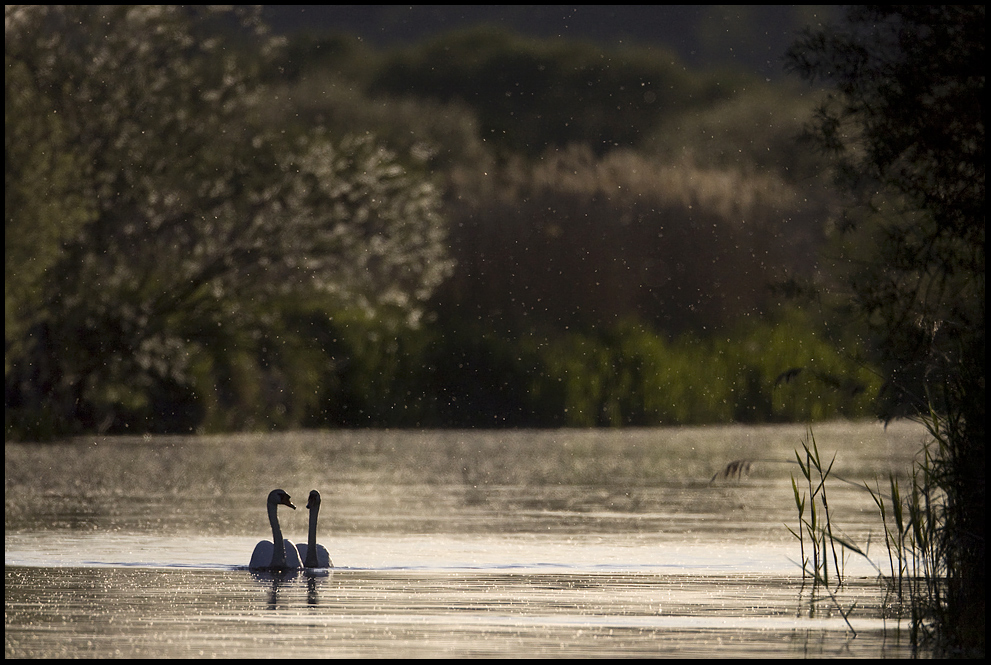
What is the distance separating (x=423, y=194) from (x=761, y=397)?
22.5 ft

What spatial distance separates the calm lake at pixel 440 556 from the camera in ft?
29.4

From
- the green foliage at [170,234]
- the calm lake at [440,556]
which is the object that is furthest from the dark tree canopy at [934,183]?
the green foliage at [170,234]

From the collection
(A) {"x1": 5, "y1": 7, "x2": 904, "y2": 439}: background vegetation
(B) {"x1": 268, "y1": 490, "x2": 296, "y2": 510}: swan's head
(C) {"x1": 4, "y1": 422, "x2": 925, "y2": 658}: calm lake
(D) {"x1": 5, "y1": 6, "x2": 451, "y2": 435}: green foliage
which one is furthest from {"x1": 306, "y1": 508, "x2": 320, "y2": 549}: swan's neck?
(D) {"x1": 5, "y1": 6, "x2": 451, "y2": 435}: green foliage

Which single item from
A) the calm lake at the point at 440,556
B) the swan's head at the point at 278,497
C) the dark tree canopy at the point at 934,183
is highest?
the dark tree canopy at the point at 934,183

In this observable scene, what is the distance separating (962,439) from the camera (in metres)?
9.30

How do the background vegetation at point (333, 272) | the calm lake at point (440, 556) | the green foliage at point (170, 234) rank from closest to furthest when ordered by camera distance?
the calm lake at point (440, 556) → the green foliage at point (170, 234) → the background vegetation at point (333, 272)

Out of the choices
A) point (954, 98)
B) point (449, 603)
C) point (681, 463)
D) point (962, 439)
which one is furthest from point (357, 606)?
point (681, 463)

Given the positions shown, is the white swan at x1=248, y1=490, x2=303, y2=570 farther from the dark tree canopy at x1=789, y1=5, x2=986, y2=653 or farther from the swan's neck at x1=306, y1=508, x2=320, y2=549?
the dark tree canopy at x1=789, y1=5, x2=986, y2=653

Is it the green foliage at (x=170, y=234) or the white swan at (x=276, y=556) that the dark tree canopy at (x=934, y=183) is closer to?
the white swan at (x=276, y=556)

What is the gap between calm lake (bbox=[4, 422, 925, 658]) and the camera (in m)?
8.96

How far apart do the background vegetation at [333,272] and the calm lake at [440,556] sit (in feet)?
11.2

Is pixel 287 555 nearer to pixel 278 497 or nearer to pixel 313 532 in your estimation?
pixel 313 532

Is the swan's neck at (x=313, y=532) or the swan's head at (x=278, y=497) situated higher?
the swan's head at (x=278, y=497)

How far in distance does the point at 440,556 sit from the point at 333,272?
16314 mm
